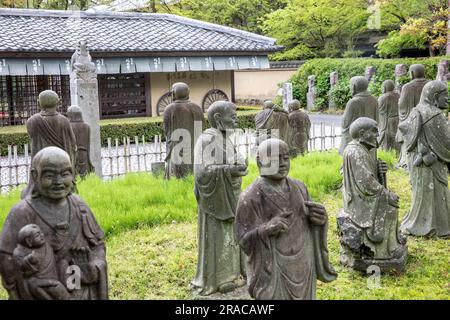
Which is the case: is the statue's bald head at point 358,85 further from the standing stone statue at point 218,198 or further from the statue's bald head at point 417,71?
the standing stone statue at point 218,198

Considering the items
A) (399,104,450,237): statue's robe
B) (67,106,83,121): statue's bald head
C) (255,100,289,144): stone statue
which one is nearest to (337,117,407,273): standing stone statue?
(399,104,450,237): statue's robe

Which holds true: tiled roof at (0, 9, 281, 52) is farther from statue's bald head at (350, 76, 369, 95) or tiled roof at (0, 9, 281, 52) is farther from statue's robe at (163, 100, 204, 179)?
statue's bald head at (350, 76, 369, 95)

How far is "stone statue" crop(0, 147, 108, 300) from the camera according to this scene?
4.13 meters

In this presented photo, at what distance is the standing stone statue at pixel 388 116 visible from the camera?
1500 centimetres

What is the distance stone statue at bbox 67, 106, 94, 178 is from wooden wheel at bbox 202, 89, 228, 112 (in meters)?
13.3

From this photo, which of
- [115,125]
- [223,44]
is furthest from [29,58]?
[223,44]

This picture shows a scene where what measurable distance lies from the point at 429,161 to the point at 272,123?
194 inches

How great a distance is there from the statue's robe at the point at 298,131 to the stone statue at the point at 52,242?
1079cm

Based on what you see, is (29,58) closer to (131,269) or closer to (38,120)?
(38,120)

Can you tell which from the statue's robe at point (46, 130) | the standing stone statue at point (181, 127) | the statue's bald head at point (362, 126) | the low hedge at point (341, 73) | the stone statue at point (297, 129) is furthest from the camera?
the low hedge at point (341, 73)

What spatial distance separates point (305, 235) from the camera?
16.3 feet

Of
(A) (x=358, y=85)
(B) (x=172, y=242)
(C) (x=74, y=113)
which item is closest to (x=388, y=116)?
(A) (x=358, y=85)

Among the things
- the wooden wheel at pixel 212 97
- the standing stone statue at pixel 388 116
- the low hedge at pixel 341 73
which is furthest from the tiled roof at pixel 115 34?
the standing stone statue at pixel 388 116
